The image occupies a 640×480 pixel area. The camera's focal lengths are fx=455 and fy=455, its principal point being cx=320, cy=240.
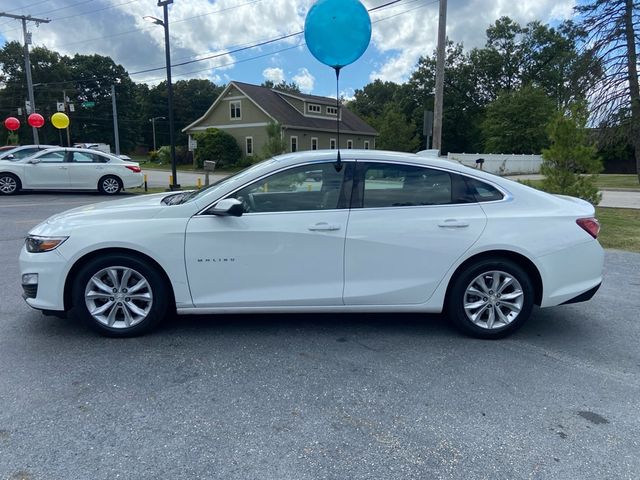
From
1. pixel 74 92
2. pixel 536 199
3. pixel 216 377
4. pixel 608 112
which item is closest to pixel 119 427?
pixel 216 377

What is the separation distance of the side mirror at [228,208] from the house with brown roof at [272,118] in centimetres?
3498

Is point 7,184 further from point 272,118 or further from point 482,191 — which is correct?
point 272,118

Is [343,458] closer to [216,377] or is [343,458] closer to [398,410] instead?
[398,410]

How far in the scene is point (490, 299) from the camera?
3.87 meters

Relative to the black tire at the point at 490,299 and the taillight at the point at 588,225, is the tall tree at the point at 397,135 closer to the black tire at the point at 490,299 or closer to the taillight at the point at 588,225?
the taillight at the point at 588,225

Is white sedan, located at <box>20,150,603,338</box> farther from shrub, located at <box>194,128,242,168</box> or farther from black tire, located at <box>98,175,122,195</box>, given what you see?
shrub, located at <box>194,128,242,168</box>

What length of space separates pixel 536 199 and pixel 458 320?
49.5 inches

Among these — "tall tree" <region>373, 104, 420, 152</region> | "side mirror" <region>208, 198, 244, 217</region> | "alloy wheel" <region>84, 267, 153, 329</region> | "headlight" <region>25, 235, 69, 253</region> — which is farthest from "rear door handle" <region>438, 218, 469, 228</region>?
"tall tree" <region>373, 104, 420, 152</region>

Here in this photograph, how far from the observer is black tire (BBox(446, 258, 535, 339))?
383 centimetres

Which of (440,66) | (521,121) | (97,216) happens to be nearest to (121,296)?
(97,216)

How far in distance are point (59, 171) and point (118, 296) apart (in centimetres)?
1280

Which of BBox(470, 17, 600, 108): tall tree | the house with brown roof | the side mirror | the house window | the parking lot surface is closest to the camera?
the parking lot surface

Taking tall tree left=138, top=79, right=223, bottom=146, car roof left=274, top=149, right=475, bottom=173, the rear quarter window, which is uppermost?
tall tree left=138, top=79, right=223, bottom=146

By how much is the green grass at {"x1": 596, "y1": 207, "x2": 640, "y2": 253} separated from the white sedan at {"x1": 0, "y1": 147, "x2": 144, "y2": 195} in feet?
45.6
